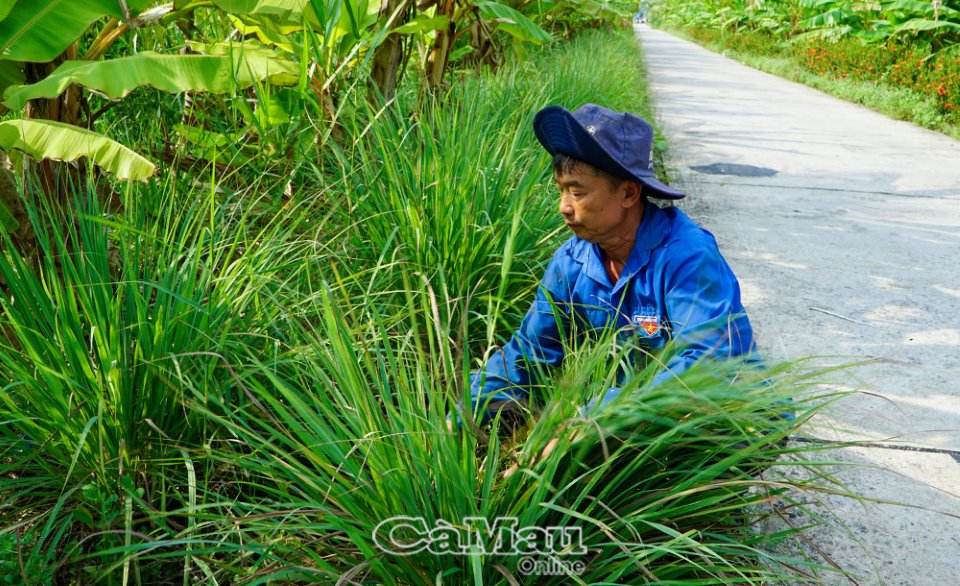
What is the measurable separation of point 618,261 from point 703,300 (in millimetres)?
375

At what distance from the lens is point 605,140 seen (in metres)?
2.37

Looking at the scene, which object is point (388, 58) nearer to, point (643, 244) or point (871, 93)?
point (643, 244)

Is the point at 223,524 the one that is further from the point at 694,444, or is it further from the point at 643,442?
the point at 694,444

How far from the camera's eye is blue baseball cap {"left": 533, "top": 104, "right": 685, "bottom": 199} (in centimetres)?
235

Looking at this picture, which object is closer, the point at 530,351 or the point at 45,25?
the point at 530,351

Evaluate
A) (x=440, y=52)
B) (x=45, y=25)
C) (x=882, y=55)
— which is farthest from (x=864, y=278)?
(x=882, y=55)

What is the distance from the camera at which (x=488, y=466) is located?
180 centimetres

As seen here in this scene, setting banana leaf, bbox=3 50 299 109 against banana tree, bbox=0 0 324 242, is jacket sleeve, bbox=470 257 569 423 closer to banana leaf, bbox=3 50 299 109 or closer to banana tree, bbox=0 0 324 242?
banana tree, bbox=0 0 324 242

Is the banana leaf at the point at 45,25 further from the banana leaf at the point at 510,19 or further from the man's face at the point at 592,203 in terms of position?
the banana leaf at the point at 510,19

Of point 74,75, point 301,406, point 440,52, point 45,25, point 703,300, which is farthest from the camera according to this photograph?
point 440,52

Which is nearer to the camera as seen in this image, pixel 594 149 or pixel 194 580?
pixel 194 580

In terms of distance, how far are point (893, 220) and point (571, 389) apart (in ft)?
15.9

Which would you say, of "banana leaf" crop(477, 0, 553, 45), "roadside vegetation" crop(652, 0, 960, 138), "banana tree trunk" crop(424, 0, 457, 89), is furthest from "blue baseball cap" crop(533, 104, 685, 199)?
"roadside vegetation" crop(652, 0, 960, 138)

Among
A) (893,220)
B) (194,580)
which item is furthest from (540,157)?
(893,220)
